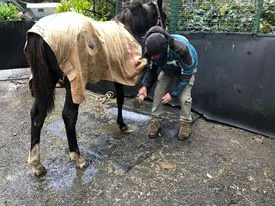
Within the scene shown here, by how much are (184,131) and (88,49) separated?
1506 mm

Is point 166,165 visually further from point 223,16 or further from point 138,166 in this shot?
point 223,16

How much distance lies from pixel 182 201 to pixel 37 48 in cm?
173

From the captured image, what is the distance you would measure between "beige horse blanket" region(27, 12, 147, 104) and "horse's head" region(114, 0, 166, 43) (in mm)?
116

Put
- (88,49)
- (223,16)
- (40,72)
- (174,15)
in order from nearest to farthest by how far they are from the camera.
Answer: (40,72)
(88,49)
(223,16)
(174,15)

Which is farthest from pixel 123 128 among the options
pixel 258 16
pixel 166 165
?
pixel 258 16

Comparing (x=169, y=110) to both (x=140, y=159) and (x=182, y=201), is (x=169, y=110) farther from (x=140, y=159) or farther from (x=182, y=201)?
(x=182, y=201)

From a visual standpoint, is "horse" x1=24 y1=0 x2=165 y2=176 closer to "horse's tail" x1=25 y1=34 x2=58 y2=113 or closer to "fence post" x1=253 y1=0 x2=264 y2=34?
"horse's tail" x1=25 y1=34 x2=58 y2=113

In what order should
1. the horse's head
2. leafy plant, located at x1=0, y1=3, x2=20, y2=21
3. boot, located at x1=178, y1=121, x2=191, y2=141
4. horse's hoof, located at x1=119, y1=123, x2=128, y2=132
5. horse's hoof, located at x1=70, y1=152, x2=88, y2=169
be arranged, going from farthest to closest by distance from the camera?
leafy plant, located at x1=0, y1=3, x2=20, y2=21
horse's hoof, located at x1=119, y1=123, x2=128, y2=132
boot, located at x1=178, y1=121, x2=191, y2=141
the horse's head
horse's hoof, located at x1=70, y1=152, x2=88, y2=169

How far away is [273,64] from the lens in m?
3.48

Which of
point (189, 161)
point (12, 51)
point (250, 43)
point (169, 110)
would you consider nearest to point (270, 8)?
point (250, 43)

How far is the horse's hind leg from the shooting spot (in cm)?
283

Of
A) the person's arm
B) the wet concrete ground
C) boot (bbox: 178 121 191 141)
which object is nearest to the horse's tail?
the wet concrete ground

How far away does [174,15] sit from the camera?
4.32 meters

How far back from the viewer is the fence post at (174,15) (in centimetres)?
429
